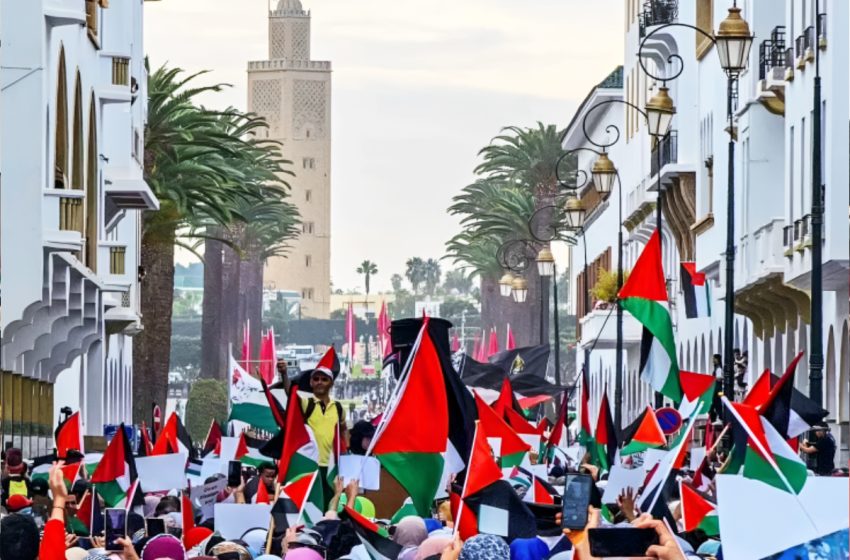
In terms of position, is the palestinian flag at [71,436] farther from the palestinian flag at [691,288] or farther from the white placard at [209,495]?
the palestinian flag at [691,288]

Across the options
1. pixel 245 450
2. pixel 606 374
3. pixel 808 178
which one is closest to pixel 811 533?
pixel 245 450

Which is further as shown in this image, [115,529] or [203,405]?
[203,405]

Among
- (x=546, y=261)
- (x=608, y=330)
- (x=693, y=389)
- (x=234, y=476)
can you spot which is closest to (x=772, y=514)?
(x=234, y=476)

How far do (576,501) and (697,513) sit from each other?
454cm

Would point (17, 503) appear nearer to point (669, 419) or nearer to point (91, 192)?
point (669, 419)

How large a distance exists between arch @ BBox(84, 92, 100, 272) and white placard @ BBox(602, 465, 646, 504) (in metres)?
24.8

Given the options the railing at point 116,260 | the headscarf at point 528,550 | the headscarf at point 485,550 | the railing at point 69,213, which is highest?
the railing at point 69,213

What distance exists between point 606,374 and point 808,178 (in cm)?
4808

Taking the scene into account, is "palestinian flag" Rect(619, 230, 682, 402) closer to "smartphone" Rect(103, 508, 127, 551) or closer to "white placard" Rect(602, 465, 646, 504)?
"white placard" Rect(602, 465, 646, 504)

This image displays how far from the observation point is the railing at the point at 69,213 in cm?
3322

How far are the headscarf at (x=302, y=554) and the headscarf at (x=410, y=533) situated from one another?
1449 mm

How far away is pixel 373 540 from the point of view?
1305cm

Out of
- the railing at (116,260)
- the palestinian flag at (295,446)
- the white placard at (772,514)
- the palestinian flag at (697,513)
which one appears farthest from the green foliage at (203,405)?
the white placard at (772,514)

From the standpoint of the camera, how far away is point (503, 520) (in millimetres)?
13234
